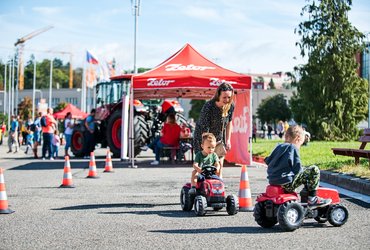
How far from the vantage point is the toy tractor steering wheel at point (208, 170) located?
8.71 meters

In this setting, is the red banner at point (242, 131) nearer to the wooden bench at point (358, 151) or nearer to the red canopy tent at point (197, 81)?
the red canopy tent at point (197, 81)

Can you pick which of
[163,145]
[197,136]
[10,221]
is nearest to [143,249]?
[10,221]

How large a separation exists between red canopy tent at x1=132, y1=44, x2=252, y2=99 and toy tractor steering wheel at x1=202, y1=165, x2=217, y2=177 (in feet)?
Result: 30.8

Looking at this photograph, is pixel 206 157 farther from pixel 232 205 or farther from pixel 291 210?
pixel 291 210

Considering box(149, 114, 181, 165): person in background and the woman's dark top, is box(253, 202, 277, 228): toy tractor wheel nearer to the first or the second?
the woman's dark top

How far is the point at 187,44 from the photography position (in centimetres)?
2028

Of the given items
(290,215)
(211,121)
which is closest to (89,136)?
(211,121)

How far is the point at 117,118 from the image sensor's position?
73.9ft

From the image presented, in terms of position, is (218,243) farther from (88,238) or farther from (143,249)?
(88,238)

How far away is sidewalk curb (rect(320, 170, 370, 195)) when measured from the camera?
11.1 m

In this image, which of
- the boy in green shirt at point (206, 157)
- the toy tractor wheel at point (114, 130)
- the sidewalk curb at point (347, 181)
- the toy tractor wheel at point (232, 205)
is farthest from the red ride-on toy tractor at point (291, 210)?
the toy tractor wheel at point (114, 130)

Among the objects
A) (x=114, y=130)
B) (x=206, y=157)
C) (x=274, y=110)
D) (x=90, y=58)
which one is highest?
(x=274, y=110)

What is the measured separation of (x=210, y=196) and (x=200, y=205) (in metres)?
0.23

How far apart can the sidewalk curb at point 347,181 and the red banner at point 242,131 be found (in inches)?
215
